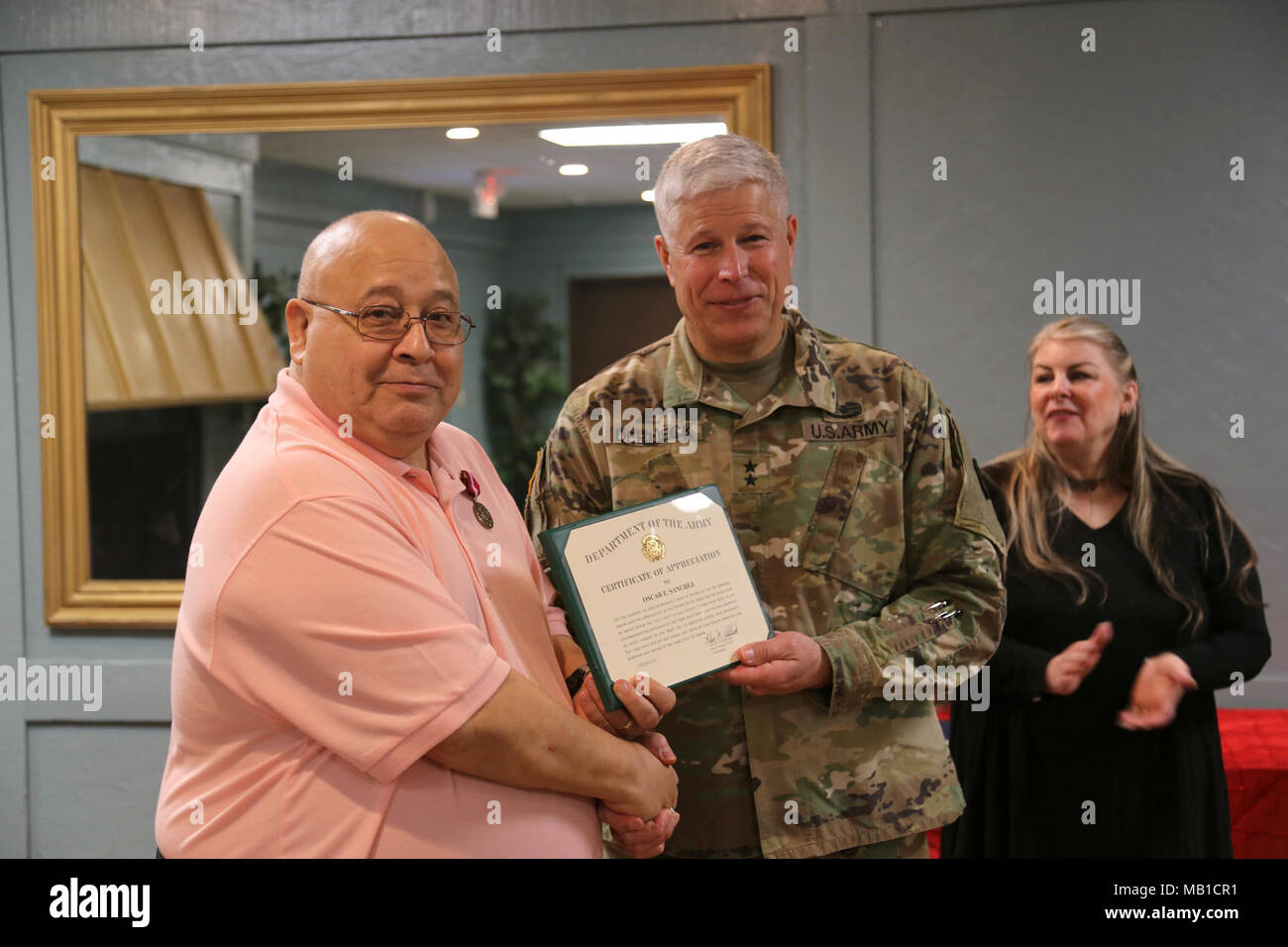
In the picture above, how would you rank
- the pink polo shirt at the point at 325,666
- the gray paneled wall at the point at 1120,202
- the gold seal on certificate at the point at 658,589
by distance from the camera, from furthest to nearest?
the gray paneled wall at the point at 1120,202, the gold seal on certificate at the point at 658,589, the pink polo shirt at the point at 325,666

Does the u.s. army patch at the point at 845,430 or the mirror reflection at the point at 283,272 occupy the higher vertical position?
the mirror reflection at the point at 283,272

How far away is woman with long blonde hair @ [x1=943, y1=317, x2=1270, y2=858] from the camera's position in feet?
8.66

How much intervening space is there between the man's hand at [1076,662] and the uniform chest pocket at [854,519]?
3.32ft

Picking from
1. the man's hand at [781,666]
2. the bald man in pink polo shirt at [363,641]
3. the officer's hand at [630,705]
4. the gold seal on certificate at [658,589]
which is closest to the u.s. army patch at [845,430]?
the gold seal on certificate at [658,589]

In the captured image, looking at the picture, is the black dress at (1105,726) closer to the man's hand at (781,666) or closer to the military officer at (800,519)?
the military officer at (800,519)

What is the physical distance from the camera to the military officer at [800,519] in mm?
1918

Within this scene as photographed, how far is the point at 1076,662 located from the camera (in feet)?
8.96

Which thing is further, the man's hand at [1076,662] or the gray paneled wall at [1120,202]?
the gray paneled wall at [1120,202]

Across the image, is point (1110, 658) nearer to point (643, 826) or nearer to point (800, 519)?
point (800, 519)

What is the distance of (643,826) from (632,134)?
6.80ft
